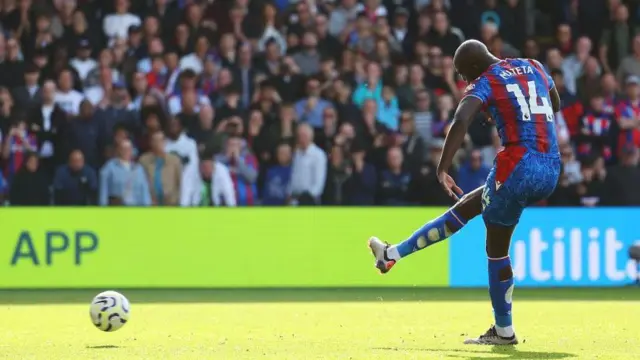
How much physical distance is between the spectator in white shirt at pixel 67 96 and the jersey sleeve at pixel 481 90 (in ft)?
35.8

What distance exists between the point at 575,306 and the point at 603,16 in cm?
916

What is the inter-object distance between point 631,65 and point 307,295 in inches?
313

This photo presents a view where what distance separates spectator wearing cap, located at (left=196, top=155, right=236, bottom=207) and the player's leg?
27.4ft

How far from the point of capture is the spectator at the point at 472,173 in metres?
18.3

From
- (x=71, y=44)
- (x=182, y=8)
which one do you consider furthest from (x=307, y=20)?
(x=71, y=44)

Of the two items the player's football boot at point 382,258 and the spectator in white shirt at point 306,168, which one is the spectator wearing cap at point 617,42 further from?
the player's football boot at point 382,258

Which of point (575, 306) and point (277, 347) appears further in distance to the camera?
point (575, 306)

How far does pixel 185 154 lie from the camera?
1858cm

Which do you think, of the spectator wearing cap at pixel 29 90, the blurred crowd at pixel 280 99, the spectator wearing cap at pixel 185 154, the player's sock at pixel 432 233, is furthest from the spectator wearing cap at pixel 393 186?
the player's sock at pixel 432 233

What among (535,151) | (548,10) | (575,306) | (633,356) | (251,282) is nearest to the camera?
(633,356)

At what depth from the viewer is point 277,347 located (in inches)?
367

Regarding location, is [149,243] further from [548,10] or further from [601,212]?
[548,10]

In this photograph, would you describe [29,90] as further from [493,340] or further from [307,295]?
[493,340]

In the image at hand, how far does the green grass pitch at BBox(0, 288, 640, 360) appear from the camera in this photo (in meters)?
8.97
